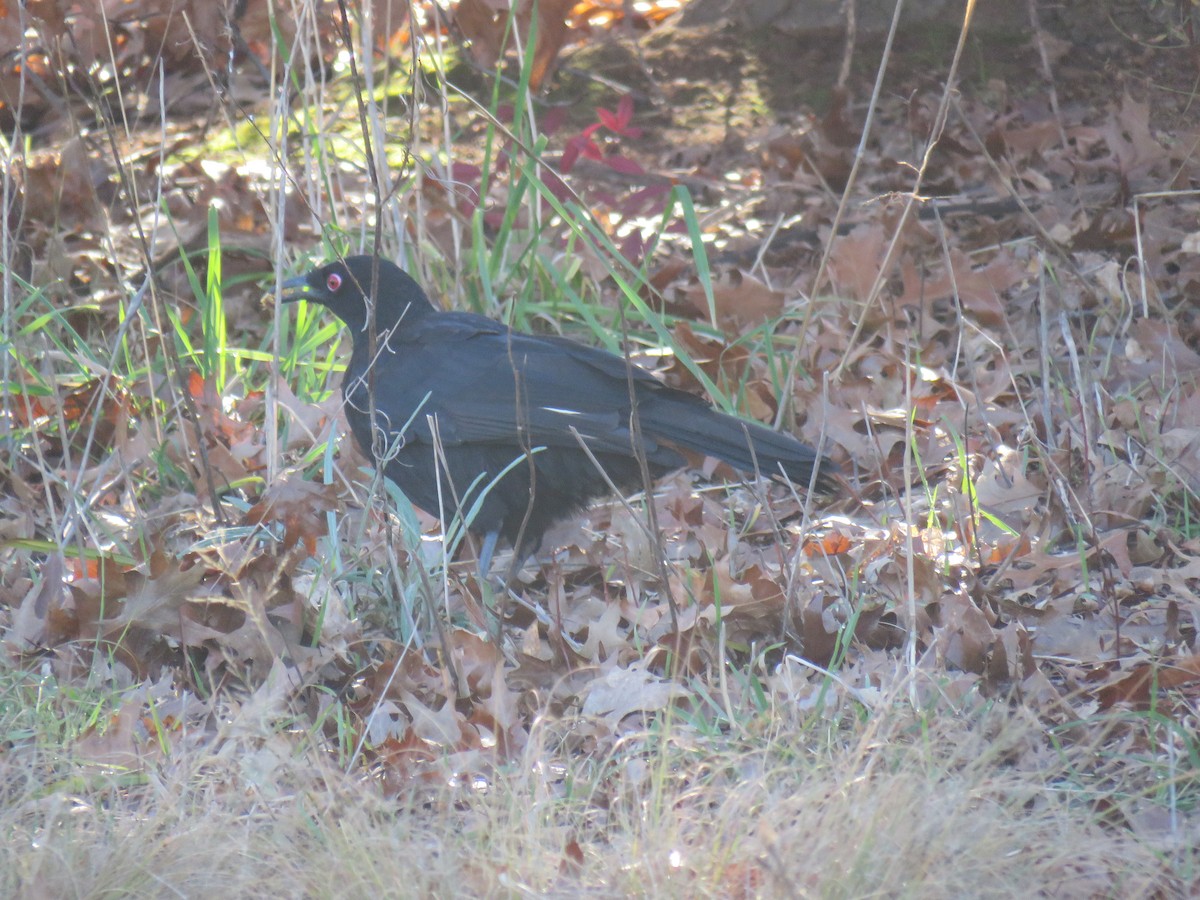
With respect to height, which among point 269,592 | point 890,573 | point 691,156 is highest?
point 691,156

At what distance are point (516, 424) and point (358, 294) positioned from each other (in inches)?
45.3

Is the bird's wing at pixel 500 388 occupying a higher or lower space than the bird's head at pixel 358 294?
lower

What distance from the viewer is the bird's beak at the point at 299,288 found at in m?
4.76

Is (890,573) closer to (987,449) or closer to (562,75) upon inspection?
(987,449)

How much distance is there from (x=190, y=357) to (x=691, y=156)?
2.79 meters

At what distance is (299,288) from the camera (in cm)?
490

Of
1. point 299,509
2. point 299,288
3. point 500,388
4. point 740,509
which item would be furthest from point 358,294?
point 740,509

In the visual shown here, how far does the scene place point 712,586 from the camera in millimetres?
3488

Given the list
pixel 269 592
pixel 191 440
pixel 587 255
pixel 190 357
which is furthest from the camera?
pixel 587 255

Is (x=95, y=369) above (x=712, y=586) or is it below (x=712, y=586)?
above

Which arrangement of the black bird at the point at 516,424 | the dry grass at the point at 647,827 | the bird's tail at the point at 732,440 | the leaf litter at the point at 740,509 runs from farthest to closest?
the black bird at the point at 516,424, the bird's tail at the point at 732,440, the leaf litter at the point at 740,509, the dry grass at the point at 647,827

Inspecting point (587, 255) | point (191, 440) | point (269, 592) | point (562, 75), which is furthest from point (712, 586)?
point (562, 75)

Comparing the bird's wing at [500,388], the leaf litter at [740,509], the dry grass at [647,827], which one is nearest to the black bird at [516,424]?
the bird's wing at [500,388]

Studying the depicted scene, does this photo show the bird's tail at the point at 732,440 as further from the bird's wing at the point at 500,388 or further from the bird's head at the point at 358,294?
the bird's head at the point at 358,294
